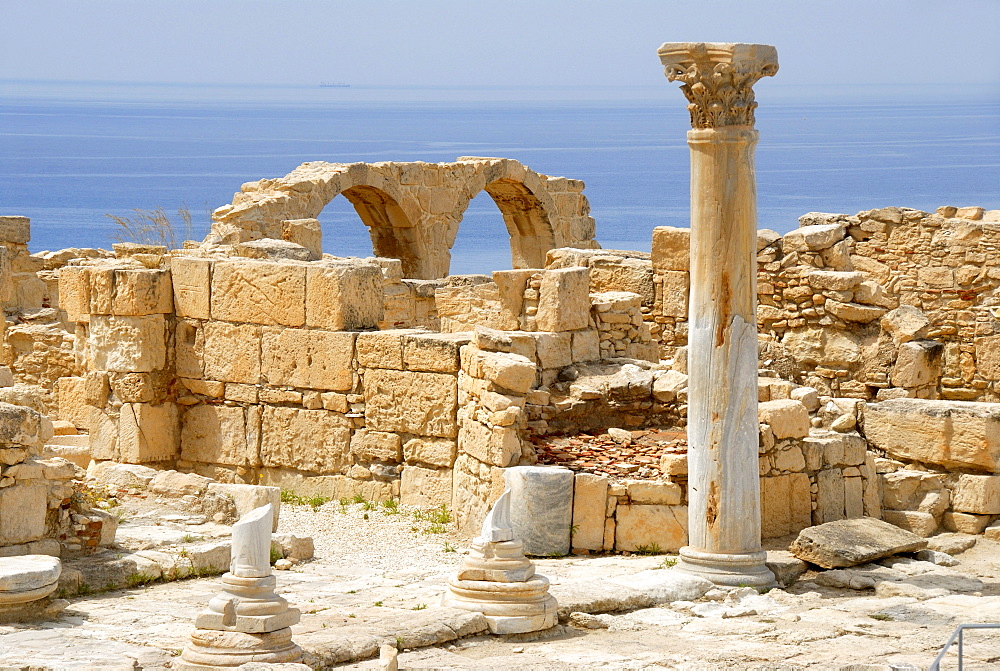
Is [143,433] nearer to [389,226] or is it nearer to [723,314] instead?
[723,314]

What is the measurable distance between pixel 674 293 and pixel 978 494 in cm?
471

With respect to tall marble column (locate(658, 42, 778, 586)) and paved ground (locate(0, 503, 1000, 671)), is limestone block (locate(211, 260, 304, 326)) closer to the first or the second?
paved ground (locate(0, 503, 1000, 671))

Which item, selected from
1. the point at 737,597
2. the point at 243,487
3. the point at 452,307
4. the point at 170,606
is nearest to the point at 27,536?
the point at 170,606

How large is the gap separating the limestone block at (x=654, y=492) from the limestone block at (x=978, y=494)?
244 cm

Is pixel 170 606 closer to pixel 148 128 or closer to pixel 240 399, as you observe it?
pixel 240 399

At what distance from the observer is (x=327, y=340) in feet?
43.4

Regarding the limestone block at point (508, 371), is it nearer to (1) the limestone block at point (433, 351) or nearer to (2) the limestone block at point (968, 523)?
(1) the limestone block at point (433, 351)

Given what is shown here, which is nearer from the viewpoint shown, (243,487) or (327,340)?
(243,487)

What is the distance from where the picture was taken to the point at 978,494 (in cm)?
1194

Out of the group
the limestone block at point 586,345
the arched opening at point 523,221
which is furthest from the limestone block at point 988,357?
the arched opening at point 523,221

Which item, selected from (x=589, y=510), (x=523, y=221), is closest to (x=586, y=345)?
(x=589, y=510)

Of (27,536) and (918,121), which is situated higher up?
(918,121)

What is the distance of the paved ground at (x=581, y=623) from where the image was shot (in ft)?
27.5

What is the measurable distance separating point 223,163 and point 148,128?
255 feet
